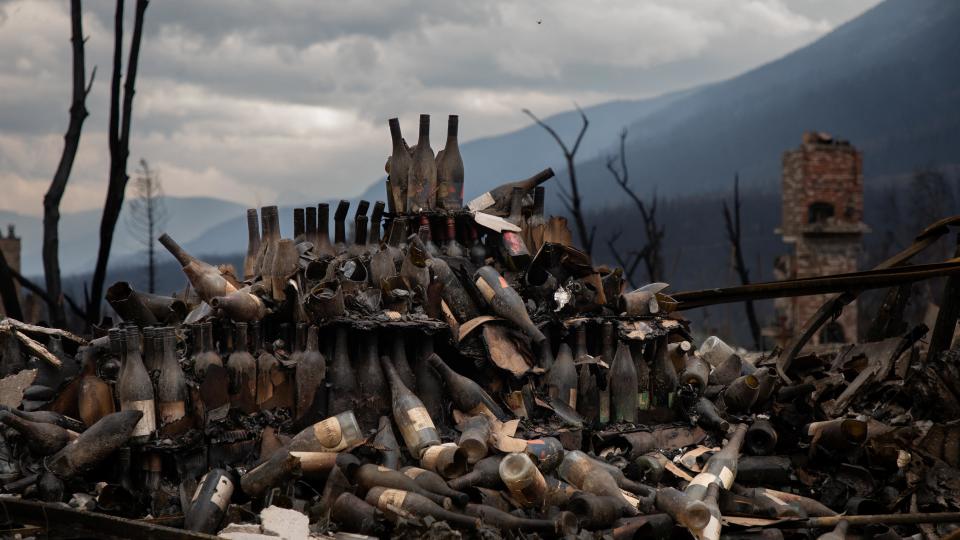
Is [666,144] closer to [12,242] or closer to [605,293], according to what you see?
[12,242]

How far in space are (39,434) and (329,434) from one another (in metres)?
1.41

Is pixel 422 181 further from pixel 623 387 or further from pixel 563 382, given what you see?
pixel 623 387

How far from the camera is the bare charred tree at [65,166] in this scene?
33.6 feet

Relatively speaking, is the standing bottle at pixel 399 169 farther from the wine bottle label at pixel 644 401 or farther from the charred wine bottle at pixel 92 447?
the charred wine bottle at pixel 92 447

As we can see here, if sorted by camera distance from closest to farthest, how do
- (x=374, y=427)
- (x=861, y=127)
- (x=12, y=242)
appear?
(x=374, y=427) < (x=12, y=242) < (x=861, y=127)

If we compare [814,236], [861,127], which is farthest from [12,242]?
[861,127]

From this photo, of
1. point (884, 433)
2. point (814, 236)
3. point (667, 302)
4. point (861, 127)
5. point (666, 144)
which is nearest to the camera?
point (884, 433)

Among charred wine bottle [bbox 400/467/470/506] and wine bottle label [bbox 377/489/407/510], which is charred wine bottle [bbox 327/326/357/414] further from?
wine bottle label [bbox 377/489/407/510]

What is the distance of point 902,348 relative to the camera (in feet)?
24.0

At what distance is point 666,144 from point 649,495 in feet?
309

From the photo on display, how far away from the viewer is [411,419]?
17.1ft

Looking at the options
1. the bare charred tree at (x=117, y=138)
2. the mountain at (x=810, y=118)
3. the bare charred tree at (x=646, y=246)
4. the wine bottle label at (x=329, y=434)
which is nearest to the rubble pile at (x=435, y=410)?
the wine bottle label at (x=329, y=434)

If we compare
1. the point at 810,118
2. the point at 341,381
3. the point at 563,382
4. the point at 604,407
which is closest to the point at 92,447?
the point at 341,381

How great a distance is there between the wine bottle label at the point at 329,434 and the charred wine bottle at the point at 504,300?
4.20ft
